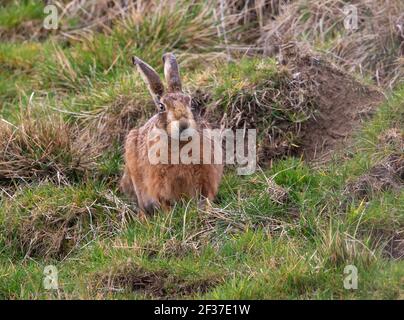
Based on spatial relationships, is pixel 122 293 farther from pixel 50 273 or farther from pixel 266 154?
pixel 266 154

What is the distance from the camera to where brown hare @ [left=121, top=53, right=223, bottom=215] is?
793 cm

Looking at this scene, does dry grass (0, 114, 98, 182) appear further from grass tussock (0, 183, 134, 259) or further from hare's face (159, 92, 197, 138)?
hare's face (159, 92, 197, 138)

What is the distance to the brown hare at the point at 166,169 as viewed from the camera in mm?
7926

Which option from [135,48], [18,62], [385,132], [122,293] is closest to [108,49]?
[135,48]

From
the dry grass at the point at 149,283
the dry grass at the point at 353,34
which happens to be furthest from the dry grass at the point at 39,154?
the dry grass at the point at 353,34

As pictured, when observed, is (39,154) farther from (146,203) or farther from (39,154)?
(146,203)

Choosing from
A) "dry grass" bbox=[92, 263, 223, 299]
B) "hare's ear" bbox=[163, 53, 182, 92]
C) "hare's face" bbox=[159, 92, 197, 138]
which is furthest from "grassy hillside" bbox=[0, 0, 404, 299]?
"hare's ear" bbox=[163, 53, 182, 92]

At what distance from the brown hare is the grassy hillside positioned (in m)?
0.19

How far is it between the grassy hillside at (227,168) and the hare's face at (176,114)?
0.68m

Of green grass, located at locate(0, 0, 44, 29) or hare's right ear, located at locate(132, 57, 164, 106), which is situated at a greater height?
green grass, located at locate(0, 0, 44, 29)

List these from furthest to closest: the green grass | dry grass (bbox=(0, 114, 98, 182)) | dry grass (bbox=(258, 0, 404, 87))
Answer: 1. the green grass
2. dry grass (bbox=(258, 0, 404, 87))
3. dry grass (bbox=(0, 114, 98, 182))

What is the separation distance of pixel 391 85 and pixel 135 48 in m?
2.69

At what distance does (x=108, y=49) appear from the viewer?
414 inches
